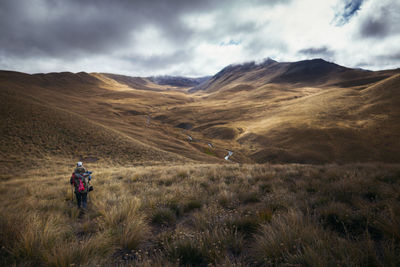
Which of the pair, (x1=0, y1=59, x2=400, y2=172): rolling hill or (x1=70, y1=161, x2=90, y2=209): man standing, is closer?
(x1=70, y1=161, x2=90, y2=209): man standing

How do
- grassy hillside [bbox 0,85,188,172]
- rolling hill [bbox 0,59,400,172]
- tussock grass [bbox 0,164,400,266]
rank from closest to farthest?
tussock grass [bbox 0,164,400,266]
grassy hillside [bbox 0,85,188,172]
rolling hill [bbox 0,59,400,172]

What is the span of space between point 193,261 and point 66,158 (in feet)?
102

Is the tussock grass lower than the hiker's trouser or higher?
higher

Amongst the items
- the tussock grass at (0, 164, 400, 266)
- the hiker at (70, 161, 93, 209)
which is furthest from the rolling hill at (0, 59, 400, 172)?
the tussock grass at (0, 164, 400, 266)

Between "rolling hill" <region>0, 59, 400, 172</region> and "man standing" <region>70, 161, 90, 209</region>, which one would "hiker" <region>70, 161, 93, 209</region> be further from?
"rolling hill" <region>0, 59, 400, 172</region>

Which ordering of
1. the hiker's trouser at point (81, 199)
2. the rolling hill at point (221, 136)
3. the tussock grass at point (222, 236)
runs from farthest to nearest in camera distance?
the rolling hill at point (221, 136) → the hiker's trouser at point (81, 199) → the tussock grass at point (222, 236)

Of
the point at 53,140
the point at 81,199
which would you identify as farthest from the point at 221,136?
the point at 81,199

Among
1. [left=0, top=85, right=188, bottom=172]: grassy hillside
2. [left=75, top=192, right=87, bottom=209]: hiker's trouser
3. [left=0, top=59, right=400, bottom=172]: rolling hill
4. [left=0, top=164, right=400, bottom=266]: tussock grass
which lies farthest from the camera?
[left=0, top=59, right=400, bottom=172]: rolling hill

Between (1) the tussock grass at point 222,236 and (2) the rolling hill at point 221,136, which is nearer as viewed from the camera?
(1) the tussock grass at point 222,236

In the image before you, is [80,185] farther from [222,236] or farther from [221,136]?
[221,136]

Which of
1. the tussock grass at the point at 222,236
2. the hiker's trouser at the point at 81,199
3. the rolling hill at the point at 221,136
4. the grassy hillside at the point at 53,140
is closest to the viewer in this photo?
the tussock grass at the point at 222,236

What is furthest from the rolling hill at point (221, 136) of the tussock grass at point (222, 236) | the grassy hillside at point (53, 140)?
the tussock grass at point (222, 236)

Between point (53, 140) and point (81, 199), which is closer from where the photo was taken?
point (81, 199)

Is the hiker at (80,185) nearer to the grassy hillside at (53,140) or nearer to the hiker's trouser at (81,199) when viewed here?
the hiker's trouser at (81,199)
